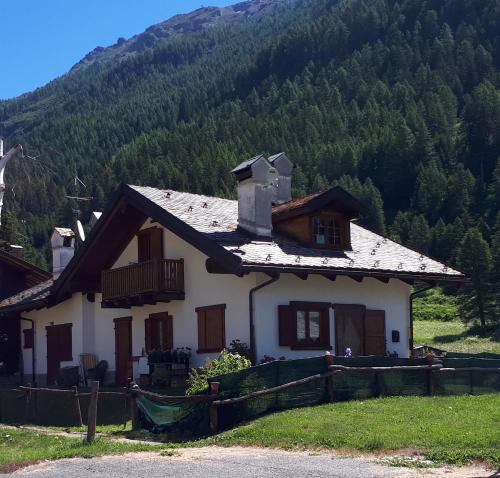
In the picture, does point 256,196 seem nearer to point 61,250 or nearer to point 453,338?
point 61,250

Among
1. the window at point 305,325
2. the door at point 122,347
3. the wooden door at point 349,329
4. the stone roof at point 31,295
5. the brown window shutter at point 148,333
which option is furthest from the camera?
the stone roof at point 31,295

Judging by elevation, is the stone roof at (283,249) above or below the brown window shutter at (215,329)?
above

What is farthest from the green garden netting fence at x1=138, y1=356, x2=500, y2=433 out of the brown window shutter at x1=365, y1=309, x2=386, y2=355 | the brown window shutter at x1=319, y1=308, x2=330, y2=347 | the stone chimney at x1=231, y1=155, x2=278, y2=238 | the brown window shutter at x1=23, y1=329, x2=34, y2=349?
the brown window shutter at x1=23, y1=329, x2=34, y2=349

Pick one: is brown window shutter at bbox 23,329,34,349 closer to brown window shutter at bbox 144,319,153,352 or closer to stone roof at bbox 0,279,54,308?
stone roof at bbox 0,279,54,308

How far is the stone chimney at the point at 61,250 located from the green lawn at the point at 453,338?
18.9 meters

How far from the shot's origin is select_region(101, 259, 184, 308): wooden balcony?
84.9ft

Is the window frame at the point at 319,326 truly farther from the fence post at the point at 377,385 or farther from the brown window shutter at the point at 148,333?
the brown window shutter at the point at 148,333

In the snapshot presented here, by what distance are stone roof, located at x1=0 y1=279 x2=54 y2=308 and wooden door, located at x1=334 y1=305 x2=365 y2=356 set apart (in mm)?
11770

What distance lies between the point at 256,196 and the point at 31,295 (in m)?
13.1

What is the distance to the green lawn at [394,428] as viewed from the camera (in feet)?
44.8

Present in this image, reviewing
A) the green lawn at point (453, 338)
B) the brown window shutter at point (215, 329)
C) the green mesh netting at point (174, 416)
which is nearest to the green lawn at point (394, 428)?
the green mesh netting at point (174, 416)

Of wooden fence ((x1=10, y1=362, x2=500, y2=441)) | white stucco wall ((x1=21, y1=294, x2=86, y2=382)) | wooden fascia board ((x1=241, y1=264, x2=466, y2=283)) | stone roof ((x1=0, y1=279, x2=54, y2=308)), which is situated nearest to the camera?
wooden fence ((x1=10, y1=362, x2=500, y2=441))

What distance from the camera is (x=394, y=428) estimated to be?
15.2 m

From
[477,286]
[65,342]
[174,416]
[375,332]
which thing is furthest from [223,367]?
[477,286]
